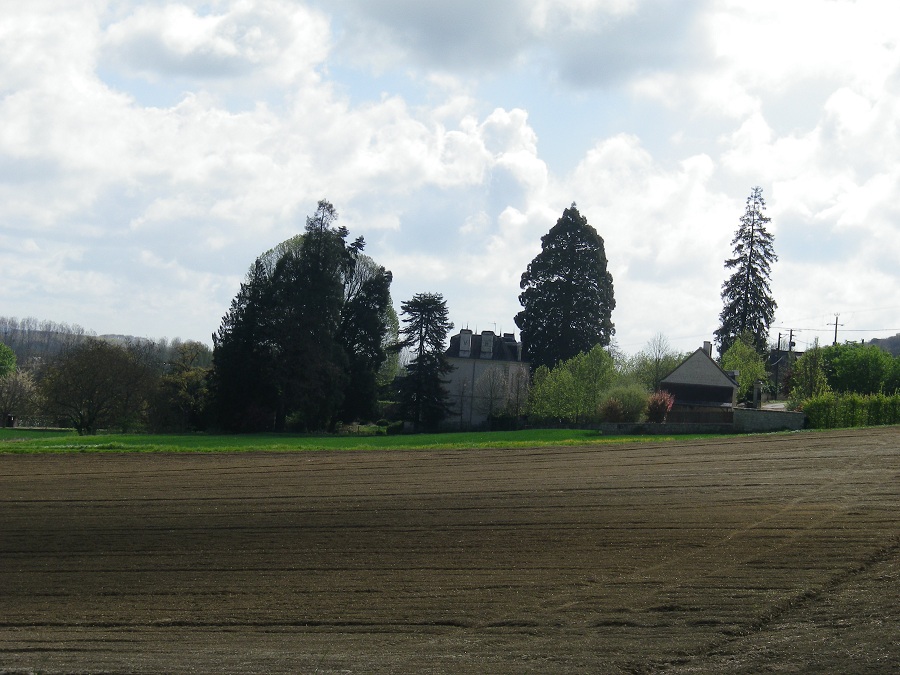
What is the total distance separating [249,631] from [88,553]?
249 inches

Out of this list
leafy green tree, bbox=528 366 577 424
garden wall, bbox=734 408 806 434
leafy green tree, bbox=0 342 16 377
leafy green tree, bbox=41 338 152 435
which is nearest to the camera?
garden wall, bbox=734 408 806 434

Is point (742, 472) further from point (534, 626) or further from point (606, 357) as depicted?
point (606, 357)

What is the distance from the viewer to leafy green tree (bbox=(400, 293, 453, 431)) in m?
66.3

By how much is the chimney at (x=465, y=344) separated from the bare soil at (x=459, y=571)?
53.3m

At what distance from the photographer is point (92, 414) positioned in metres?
60.9

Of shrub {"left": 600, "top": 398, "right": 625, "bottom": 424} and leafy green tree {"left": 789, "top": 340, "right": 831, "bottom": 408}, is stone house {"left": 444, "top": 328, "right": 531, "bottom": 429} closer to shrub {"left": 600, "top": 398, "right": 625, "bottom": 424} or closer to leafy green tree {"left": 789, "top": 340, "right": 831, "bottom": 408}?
shrub {"left": 600, "top": 398, "right": 625, "bottom": 424}

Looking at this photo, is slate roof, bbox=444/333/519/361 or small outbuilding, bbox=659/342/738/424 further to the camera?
slate roof, bbox=444/333/519/361

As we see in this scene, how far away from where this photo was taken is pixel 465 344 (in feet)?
264

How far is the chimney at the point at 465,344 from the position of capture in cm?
8019

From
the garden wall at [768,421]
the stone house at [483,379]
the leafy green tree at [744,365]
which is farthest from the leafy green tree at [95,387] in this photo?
the leafy green tree at [744,365]

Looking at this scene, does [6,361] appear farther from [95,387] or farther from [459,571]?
[459,571]

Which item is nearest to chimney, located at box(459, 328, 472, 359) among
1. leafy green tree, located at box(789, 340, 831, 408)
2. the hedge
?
leafy green tree, located at box(789, 340, 831, 408)

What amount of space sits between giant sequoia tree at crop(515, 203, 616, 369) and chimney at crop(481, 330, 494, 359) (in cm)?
443

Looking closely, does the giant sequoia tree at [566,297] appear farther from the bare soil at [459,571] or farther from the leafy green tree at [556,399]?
the bare soil at [459,571]
